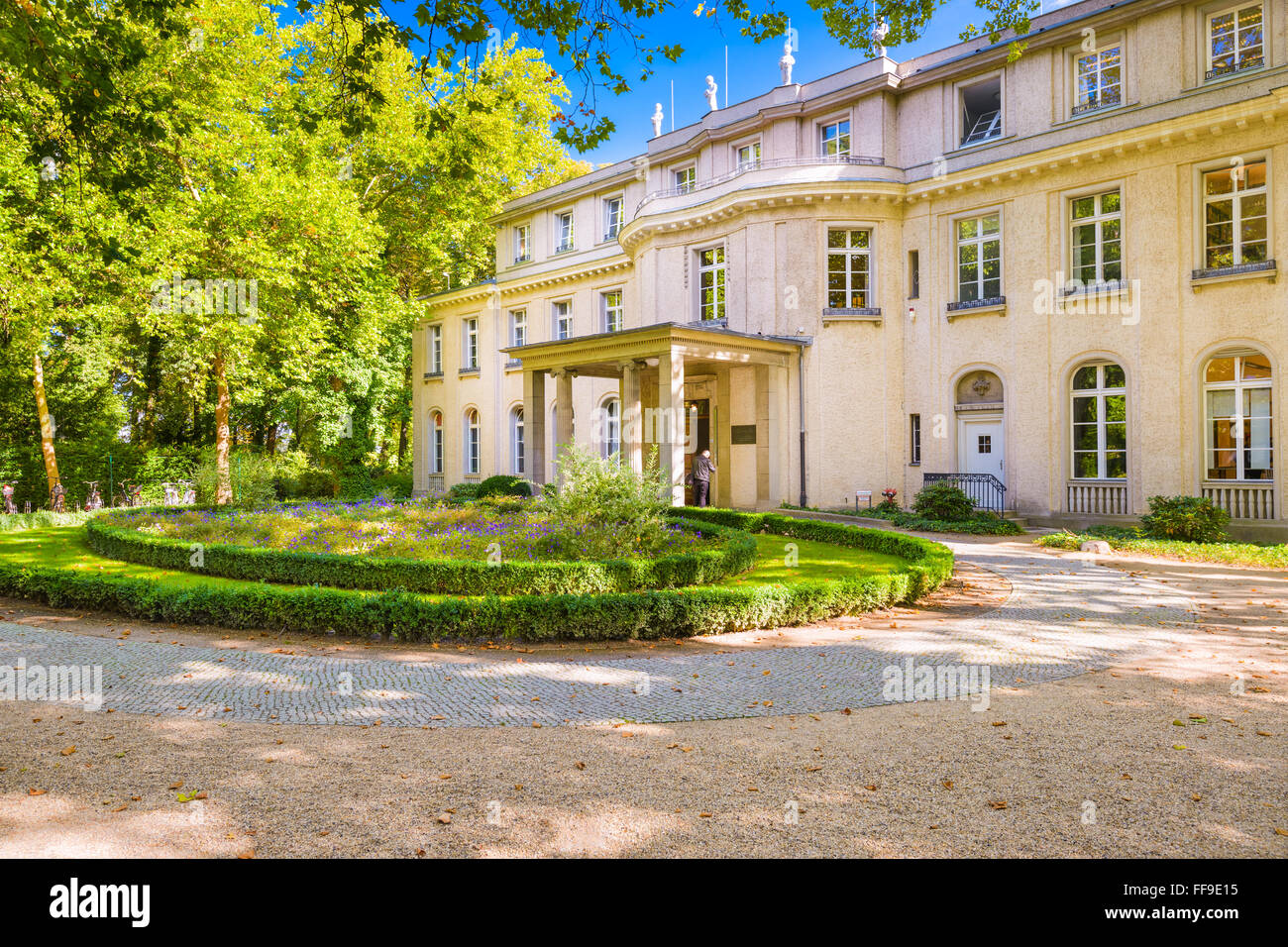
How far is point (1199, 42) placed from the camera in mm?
16469

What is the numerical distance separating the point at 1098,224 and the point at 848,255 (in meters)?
5.79

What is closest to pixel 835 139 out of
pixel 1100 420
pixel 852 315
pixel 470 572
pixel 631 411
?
pixel 852 315

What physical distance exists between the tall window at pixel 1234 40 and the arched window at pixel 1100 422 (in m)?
6.34

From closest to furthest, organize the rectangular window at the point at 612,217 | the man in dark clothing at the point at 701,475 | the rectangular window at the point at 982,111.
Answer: the rectangular window at the point at 982,111
the man in dark clothing at the point at 701,475
the rectangular window at the point at 612,217

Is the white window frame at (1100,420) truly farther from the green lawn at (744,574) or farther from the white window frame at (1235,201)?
the green lawn at (744,574)

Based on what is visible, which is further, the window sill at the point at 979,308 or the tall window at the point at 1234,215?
the window sill at the point at 979,308

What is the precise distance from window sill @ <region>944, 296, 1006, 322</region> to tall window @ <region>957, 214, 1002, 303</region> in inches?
8.3

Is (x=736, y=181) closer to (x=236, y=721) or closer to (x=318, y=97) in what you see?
(x=318, y=97)

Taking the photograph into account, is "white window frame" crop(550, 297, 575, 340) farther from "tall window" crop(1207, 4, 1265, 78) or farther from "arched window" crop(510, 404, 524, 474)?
"tall window" crop(1207, 4, 1265, 78)

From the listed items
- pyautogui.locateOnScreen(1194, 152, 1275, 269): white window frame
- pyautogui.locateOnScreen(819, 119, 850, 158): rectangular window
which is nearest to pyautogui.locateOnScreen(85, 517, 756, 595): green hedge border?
pyautogui.locateOnScreen(1194, 152, 1275, 269): white window frame

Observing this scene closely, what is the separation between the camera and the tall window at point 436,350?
111ft

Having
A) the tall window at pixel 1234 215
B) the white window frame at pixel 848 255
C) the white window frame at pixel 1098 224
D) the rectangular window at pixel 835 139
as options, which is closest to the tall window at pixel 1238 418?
the tall window at pixel 1234 215

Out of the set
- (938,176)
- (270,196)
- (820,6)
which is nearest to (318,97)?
(270,196)

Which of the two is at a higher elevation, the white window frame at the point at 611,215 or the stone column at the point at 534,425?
the white window frame at the point at 611,215
